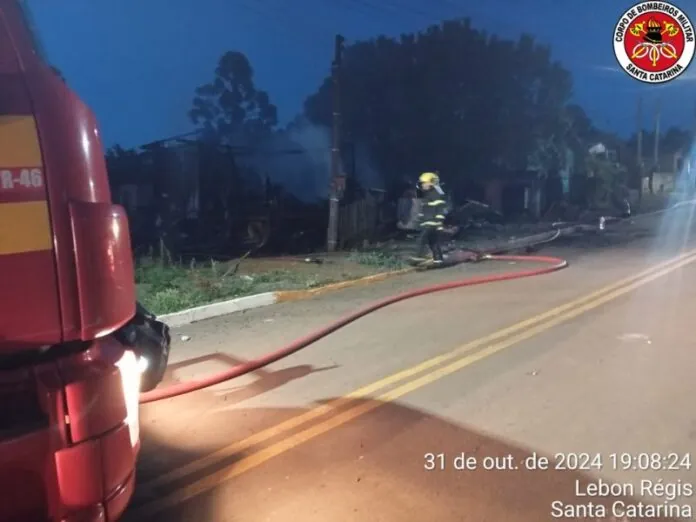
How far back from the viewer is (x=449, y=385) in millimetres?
5551

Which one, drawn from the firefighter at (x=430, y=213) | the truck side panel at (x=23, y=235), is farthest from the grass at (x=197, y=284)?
the truck side panel at (x=23, y=235)

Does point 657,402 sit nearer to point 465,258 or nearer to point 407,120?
point 465,258

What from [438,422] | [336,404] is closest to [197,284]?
[336,404]

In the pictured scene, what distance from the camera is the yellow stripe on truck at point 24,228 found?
2027 millimetres

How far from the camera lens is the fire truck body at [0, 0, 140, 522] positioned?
206 cm

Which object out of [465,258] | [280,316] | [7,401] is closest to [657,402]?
[7,401]

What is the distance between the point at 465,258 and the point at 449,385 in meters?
8.85

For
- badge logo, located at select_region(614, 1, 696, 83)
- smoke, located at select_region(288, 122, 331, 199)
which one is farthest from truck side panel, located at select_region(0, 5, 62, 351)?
smoke, located at select_region(288, 122, 331, 199)

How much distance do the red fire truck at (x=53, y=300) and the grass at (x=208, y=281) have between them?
673cm

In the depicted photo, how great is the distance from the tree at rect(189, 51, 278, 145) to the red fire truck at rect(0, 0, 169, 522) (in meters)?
36.8

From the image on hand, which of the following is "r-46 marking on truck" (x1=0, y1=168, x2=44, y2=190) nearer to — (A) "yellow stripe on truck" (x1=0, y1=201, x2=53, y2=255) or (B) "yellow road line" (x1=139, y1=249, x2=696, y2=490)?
(A) "yellow stripe on truck" (x1=0, y1=201, x2=53, y2=255)

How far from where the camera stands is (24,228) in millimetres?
2064

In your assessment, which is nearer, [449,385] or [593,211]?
[449,385]

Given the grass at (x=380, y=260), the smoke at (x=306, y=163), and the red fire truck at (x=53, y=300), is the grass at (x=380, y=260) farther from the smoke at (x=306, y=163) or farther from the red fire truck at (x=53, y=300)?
the smoke at (x=306, y=163)
